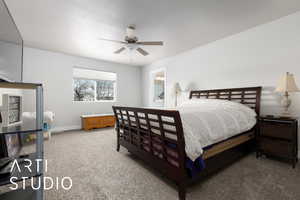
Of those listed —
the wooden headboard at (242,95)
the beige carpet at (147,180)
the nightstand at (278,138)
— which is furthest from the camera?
the wooden headboard at (242,95)

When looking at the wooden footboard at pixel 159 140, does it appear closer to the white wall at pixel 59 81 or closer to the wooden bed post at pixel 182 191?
the wooden bed post at pixel 182 191

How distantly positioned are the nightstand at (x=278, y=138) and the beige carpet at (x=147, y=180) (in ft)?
0.55

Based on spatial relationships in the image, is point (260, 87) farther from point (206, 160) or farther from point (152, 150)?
point (152, 150)

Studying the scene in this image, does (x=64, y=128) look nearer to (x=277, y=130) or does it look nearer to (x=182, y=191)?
(x=182, y=191)

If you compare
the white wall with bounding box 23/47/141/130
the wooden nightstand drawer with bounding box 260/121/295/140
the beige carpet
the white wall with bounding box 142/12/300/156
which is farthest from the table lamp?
the white wall with bounding box 23/47/141/130

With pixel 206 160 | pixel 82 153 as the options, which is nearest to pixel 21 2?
pixel 82 153

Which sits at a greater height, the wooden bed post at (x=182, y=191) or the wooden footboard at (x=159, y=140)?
the wooden footboard at (x=159, y=140)

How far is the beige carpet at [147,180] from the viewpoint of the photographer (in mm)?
1466

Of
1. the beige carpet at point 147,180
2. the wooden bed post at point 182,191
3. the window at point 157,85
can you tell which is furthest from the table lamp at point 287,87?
the window at point 157,85

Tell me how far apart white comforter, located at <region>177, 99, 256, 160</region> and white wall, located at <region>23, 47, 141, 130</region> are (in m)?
4.05

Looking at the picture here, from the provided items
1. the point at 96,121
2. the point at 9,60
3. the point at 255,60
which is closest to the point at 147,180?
the point at 9,60

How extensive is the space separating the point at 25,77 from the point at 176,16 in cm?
437

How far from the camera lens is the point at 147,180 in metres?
1.74

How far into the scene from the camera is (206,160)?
171 centimetres
